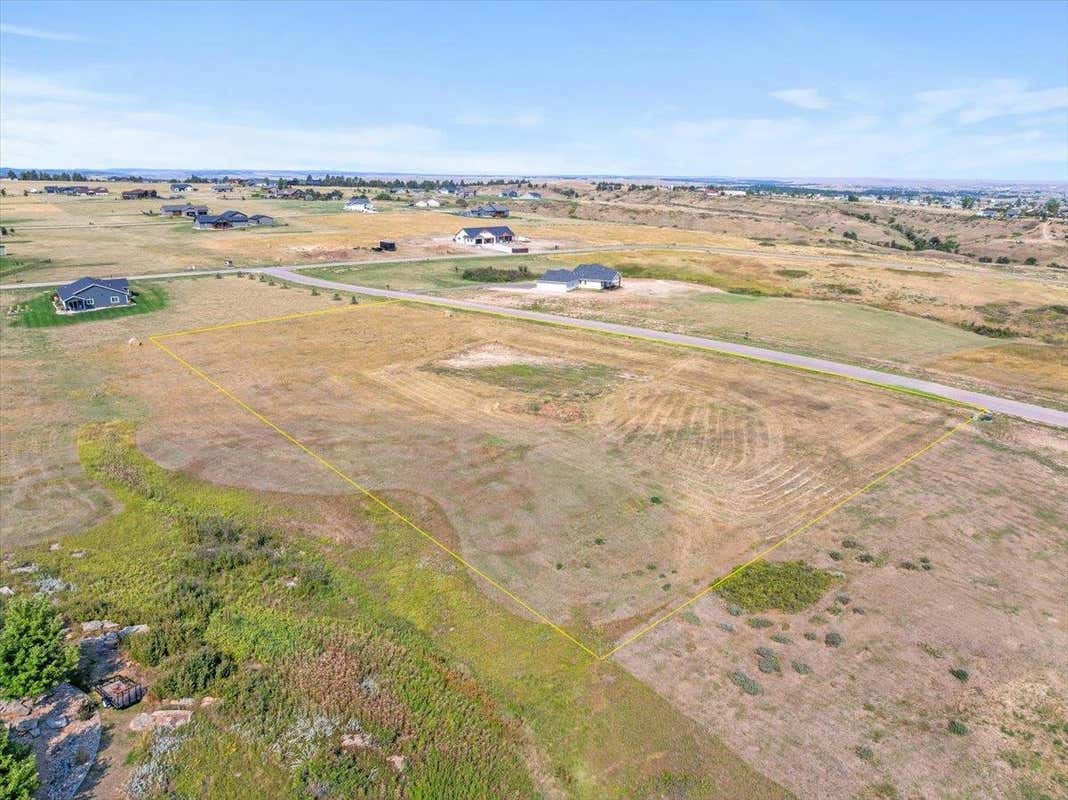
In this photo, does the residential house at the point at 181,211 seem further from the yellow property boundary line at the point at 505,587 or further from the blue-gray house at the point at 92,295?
the yellow property boundary line at the point at 505,587

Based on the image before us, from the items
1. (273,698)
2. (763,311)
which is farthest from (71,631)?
(763,311)

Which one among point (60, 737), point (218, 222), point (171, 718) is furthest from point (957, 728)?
point (218, 222)

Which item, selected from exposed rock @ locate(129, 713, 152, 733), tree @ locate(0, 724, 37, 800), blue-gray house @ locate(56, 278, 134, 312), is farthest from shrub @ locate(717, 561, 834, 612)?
blue-gray house @ locate(56, 278, 134, 312)

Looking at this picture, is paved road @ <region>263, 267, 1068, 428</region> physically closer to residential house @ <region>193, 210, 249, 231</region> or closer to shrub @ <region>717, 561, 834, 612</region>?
shrub @ <region>717, 561, 834, 612</region>

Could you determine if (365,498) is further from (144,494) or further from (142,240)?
(142,240)

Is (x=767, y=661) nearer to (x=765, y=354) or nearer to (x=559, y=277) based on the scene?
(x=765, y=354)

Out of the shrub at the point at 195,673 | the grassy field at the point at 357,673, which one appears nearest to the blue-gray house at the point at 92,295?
the grassy field at the point at 357,673
